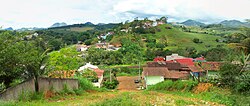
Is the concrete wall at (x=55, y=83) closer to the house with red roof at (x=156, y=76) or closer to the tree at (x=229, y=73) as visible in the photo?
the tree at (x=229, y=73)

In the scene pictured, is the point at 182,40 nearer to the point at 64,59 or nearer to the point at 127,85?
the point at 127,85

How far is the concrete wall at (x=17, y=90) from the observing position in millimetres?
11212

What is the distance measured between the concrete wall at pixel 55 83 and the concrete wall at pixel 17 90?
0.70m

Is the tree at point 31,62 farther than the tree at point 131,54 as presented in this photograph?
No

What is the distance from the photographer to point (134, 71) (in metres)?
57.6

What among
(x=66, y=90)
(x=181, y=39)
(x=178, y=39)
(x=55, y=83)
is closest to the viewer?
(x=55, y=83)

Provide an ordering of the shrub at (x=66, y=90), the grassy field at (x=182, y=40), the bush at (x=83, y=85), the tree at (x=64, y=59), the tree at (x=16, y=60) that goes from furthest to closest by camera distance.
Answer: the grassy field at (x=182, y=40), the tree at (x=64, y=59), the bush at (x=83, y=85), the shrub at (x=66, y=90), the tree at (x=16, y=60)

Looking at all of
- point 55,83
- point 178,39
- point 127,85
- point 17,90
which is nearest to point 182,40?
point 178,39

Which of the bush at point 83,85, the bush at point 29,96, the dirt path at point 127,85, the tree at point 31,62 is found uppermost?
the tree at point 31,62

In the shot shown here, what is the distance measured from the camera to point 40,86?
13.6 metres

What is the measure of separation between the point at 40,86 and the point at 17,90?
5.58ft

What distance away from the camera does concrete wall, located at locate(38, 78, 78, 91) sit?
13.8m

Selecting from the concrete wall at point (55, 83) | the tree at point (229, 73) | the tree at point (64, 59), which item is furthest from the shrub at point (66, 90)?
the tree at point (64, 59)

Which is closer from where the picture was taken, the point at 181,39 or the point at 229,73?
the point at 229,73
